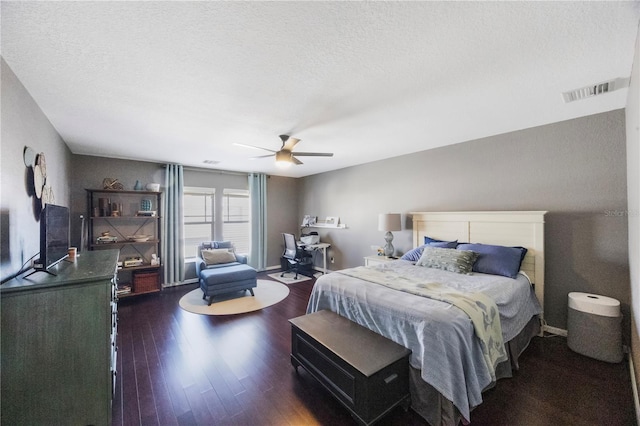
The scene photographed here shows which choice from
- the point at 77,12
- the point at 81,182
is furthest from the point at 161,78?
Result: the point at 81,182

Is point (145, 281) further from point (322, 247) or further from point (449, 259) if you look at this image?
point (449, 259)

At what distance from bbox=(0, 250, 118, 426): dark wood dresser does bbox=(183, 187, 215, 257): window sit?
3.87m

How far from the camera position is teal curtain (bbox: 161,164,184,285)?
16.2ft

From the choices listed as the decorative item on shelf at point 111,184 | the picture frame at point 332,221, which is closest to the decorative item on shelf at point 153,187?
the decorative item on shelf at point 111,184

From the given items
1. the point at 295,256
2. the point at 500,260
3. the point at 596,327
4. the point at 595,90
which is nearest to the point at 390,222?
the point at 500,260

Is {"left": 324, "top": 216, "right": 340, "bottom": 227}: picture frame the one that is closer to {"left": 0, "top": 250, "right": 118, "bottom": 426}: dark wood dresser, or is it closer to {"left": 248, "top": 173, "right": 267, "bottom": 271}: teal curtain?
{"left": 248, "top": 173, "right": 267, "bottom": 271}: teal curtain

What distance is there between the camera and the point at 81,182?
4.27 m

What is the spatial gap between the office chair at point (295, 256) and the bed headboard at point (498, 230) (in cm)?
253

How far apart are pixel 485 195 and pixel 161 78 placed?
13.0 feet

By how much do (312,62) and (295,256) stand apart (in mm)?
4289

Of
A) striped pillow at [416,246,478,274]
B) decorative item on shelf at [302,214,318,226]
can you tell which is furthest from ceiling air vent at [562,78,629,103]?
decorative item on shelf at [302,214,318,226]

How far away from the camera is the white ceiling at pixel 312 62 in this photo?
134 cm

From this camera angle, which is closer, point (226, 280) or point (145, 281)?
point (226, 280)

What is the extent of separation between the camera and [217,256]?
4703mm
